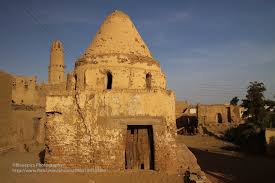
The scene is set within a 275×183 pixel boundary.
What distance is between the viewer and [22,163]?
1298 centimetres

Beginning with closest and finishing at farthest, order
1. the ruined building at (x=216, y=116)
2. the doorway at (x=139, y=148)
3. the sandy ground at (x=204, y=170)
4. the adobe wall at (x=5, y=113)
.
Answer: the sandy ground at (x=204, y=170)
the doorway at (x=139, y=148)
the adobe wall at (x=5, y=113)
the ruined building at (x=216, y=116)

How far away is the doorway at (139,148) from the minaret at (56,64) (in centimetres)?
3409

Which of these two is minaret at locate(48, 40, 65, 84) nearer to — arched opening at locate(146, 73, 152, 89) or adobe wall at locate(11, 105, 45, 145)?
adobe wall at locate(11, 105, 45, 145)

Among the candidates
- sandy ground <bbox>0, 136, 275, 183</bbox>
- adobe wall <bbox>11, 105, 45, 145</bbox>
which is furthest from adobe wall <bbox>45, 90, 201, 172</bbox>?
adobe wall <bbox>11, 105, 45, 145</bbox>

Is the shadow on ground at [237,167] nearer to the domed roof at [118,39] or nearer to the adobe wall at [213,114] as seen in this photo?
the domed roof at [118,39]

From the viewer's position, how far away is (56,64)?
44.9 meters

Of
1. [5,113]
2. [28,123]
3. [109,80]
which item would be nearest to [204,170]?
[109,80]

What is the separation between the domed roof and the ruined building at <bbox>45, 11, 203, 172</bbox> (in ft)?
2.83

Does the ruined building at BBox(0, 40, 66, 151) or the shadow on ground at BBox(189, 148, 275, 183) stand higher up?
the ruined building at BBox(0, 40, 66, 151)

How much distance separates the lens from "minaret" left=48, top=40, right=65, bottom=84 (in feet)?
146

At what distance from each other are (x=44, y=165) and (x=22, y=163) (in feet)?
5.56

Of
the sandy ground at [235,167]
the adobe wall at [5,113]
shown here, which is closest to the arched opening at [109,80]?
the sandy ground at [235,167]

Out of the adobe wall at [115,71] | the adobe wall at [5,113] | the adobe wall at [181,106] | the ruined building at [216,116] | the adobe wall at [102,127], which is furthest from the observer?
the adobe wall at [181,106]

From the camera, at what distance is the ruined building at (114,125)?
38.5 ft
